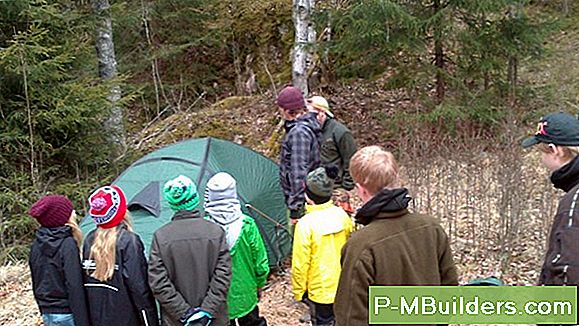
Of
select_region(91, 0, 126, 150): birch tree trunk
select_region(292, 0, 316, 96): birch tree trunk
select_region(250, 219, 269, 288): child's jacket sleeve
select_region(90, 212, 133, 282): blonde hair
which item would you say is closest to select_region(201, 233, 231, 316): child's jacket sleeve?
Answer: select_region(250, 219, 269, 288): child's jacket sleeve

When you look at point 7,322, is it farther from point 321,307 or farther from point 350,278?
point 350,278

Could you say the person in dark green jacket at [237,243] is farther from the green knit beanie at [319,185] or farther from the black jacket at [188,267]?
the green knit beanie at [319,185]

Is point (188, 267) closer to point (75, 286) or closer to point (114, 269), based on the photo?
point (114, 269)

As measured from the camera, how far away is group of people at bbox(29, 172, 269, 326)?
3.41 meters

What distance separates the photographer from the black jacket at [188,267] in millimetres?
3389

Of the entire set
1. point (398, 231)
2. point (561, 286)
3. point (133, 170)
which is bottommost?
point (561, 286)

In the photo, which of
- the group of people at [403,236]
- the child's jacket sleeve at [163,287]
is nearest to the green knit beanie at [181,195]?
the child's jacket sleeve at [163,287]

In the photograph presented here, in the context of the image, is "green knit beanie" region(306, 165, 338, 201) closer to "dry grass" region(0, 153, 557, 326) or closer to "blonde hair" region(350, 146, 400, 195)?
"blonde hair" region(350, 146, 400, 195)

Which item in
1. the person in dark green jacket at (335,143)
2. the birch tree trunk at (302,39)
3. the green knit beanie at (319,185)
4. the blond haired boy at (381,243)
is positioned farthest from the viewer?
the birch tree trunk at (302,39)

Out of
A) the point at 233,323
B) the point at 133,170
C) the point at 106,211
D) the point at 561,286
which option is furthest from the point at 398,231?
the point at 133,170

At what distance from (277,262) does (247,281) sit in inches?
79.5

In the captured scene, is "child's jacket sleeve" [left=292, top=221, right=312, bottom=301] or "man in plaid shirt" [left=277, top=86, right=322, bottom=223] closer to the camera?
"child's jacket sleeve" [left=292, top=221, right=312, bottom=301]

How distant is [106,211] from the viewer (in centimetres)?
344

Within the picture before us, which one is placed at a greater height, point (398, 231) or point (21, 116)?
point (21, 116)
